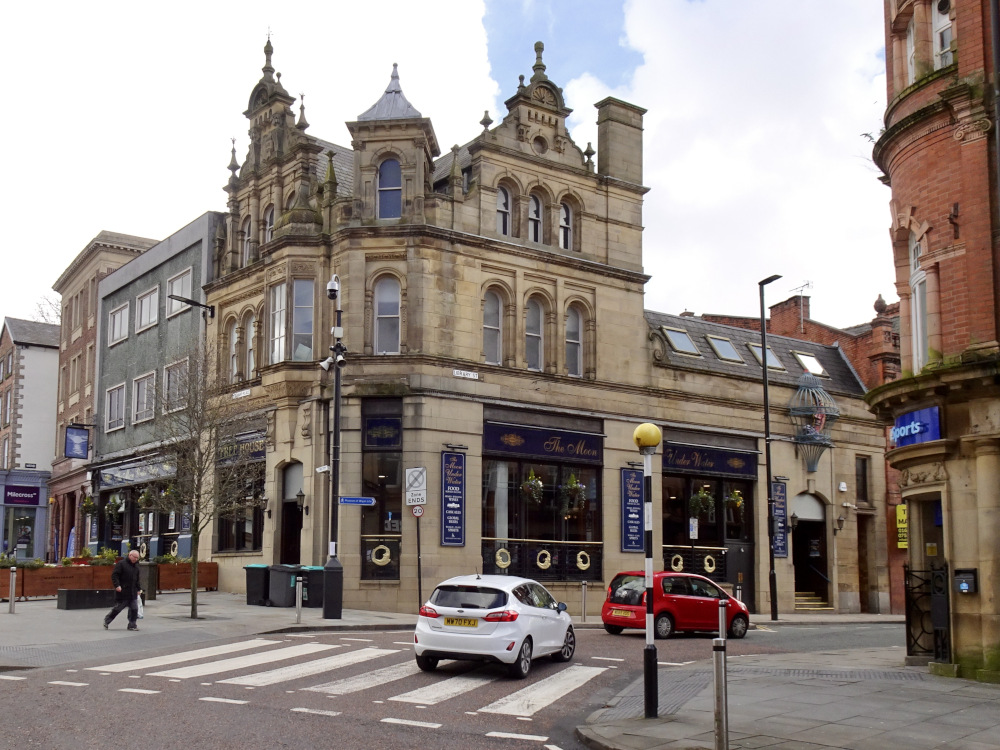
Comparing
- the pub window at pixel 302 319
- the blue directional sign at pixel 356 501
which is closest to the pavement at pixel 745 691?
the blue directional sign at pixel 356 501

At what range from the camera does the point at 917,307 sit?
19.2 m

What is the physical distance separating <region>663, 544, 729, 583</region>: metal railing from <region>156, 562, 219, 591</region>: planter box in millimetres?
14036

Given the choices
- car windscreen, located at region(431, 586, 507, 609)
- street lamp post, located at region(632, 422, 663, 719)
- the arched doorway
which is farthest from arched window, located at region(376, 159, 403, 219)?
street lamp post, located at region(632, 422, 663, 719)

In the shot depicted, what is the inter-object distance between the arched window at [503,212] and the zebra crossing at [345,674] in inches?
651

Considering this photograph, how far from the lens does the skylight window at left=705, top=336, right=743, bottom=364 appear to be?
127 ft

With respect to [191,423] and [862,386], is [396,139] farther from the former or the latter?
[862,386]

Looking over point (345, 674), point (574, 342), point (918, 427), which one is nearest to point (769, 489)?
point (574, 342)

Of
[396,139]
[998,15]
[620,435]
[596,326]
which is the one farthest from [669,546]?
[998,15]

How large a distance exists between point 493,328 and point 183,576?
1181 centimetres

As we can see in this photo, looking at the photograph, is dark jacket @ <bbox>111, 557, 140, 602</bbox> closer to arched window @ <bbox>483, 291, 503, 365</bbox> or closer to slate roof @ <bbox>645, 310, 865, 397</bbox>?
arched window @ <bbox>483, 291, 503, 365</bbox>

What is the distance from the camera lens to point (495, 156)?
3231 cm

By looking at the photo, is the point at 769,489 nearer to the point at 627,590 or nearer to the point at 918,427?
the point at 627,590

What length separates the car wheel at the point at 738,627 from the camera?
24219 millimetres

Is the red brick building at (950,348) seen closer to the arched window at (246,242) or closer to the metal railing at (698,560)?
the metal railing at (698,560)
